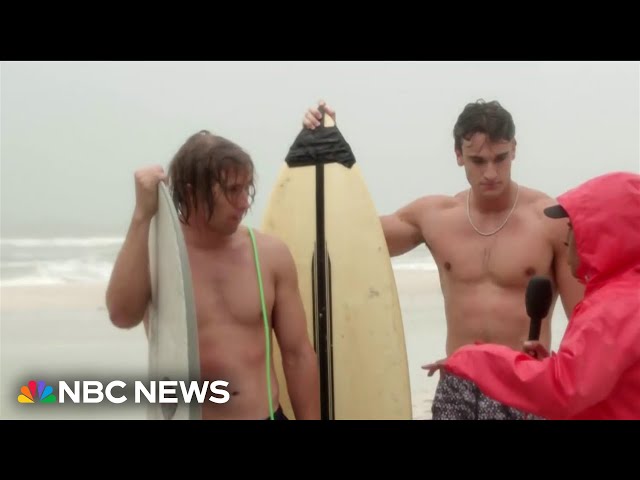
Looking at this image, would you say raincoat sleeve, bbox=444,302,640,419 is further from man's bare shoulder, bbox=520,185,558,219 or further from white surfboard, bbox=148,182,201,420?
man's bare shoulder, bbox=520,185,558,219

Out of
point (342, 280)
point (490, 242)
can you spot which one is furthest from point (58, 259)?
point (490, 242)

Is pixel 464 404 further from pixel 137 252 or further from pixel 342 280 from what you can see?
pixel 137 252

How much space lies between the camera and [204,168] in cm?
222

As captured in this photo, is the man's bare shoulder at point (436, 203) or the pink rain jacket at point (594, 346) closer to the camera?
the pink rain jacket at point (594, 346)

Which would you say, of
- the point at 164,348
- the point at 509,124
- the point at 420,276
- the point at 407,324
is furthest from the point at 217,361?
the point at 420,276

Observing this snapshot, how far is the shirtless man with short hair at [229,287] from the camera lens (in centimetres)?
222

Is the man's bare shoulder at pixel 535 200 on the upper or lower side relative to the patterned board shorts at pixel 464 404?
upper

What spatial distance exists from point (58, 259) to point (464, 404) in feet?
25.0

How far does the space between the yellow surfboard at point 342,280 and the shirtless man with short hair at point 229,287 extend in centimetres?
35

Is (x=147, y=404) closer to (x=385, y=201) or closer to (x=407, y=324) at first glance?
(x=407, y=324)

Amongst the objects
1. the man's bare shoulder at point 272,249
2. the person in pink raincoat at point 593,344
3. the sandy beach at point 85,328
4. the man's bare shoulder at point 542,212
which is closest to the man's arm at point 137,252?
the man's bare shoulder at point 272,249

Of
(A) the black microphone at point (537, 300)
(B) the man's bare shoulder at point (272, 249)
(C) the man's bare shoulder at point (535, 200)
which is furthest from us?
(C) the man's bare shoulder at point (535, 200)

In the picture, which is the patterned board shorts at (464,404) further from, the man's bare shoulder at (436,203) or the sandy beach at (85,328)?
the sandy beach at (85,328)
